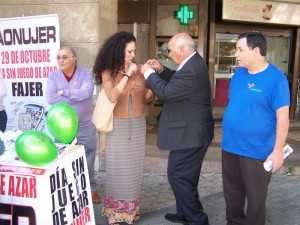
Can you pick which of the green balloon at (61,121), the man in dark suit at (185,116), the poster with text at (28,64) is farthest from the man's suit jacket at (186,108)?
the poster with text at (28,64)

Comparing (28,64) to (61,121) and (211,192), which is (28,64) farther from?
(211,192)

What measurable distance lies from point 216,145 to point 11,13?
374cm

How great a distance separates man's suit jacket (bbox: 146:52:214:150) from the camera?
2690 millimetres

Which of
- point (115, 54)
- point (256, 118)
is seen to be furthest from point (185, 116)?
point (115, 54)

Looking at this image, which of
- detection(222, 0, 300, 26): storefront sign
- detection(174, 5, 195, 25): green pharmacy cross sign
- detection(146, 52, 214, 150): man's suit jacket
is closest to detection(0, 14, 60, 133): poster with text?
detection(146, 52, 214, 150): man's suit jacket

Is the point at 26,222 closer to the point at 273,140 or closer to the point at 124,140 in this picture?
the point at 124,140

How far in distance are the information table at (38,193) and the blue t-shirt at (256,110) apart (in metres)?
1.29

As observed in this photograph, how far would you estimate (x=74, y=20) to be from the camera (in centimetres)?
444

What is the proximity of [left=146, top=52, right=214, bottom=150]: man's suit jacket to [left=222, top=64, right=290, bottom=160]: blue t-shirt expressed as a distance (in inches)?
9.7

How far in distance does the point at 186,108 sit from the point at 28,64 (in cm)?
238

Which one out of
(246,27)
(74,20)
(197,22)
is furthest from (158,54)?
(74,20)

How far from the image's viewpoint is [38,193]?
2.09m

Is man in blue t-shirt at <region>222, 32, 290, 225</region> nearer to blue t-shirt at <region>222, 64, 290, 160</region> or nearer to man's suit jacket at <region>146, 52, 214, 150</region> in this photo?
blue t-shirt at <region>222, 64, 290, 160</region>

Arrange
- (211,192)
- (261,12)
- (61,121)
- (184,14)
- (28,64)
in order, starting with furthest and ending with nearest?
(261,12), (184,14), (28,64), (211,192), (61,121)
